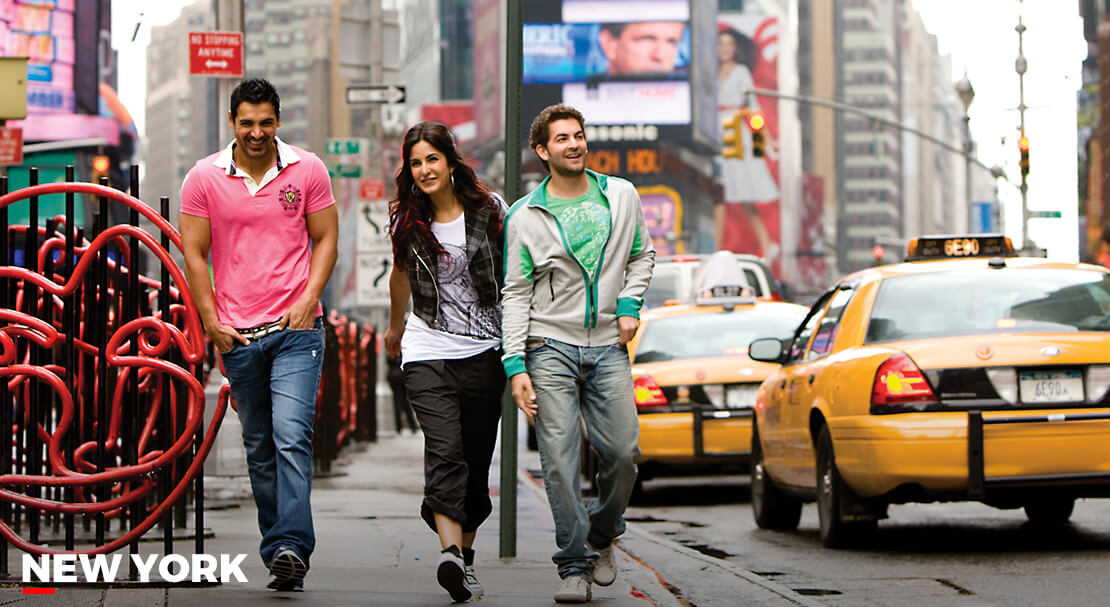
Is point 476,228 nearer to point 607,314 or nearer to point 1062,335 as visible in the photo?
point 607,314

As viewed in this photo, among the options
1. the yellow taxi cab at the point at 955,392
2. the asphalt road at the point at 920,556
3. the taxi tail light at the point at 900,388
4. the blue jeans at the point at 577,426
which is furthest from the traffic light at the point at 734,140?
the blue jeans at the point at 577,426

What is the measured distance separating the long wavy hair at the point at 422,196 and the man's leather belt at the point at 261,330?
58 centimetres

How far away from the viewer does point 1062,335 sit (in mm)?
9219

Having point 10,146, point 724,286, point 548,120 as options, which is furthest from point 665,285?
point 548,120

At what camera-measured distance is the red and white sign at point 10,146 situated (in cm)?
2348

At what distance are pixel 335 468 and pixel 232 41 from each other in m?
5.04

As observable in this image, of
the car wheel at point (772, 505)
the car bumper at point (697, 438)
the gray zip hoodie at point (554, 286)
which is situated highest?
the gray zip hoodie at point (554, 286)

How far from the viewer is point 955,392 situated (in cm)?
896

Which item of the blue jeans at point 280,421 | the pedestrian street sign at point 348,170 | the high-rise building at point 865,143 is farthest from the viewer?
the high-rise building at point 865,143

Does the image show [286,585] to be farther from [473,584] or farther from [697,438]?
[697,438]

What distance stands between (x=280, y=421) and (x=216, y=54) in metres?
7.94

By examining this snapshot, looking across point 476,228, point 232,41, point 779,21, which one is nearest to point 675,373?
point 232,41

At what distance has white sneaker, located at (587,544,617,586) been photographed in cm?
720

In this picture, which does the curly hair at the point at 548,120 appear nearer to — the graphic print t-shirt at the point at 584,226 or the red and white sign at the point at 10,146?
the graphic print t-shirt at the point at 584,226
